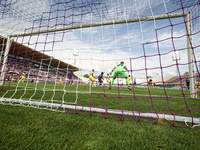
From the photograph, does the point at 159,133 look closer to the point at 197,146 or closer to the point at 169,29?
the point at 197,146

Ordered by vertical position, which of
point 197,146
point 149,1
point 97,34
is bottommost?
point 197,146

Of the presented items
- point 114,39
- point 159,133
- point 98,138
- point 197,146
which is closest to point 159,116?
point 159,133

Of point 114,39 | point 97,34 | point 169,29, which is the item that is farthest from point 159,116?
point 97,34

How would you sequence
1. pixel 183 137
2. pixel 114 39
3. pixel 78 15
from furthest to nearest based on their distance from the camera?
pixel 78 15
pixel 114 39
pixel 183 137

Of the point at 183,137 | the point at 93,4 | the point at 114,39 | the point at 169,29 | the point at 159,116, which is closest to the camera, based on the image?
the point at 183,137

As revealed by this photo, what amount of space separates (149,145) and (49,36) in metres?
3.61

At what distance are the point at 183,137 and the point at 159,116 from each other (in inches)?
19.3

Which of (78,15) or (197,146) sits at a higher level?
(78,15)

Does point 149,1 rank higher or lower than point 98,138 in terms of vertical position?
higher

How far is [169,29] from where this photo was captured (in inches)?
88.4

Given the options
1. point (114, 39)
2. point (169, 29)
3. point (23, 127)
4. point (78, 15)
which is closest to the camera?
point (23, 127)

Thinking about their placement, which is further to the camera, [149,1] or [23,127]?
[149,1]

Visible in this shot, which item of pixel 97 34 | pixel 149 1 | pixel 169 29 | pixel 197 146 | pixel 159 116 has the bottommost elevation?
Answer: pixel 197 146

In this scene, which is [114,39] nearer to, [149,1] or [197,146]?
[149,1]
